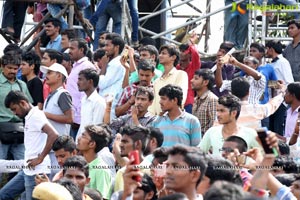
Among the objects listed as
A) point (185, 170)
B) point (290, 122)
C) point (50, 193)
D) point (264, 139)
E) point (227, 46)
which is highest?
point (264, 139)

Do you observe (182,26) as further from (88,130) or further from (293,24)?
(88,130)

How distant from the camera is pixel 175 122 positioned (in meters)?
11.7

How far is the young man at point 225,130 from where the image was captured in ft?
36.5

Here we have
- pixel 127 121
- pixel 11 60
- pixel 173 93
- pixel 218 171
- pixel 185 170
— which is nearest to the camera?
pixel 185 170

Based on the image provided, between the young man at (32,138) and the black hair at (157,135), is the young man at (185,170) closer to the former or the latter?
the black hair at (157,135)

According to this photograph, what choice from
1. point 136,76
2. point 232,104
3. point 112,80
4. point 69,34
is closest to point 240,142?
point 232,104

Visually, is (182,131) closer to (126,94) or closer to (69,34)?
(126,94)

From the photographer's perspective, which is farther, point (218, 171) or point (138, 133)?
point (138, 133)

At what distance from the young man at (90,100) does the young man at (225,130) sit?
1.75m

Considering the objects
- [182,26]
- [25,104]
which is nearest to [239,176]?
[25,104]

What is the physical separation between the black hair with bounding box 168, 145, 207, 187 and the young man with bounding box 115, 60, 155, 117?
4531 mm

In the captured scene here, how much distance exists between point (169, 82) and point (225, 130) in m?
1.99

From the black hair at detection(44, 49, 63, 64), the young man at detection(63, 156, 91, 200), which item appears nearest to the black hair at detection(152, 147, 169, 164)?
the young man at detection(63, 156, 91, 200)

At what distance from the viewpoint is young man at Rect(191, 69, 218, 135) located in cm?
1273
